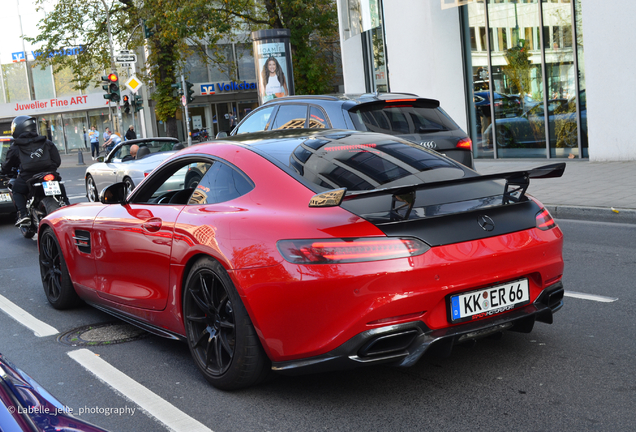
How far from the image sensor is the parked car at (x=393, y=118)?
7.83 metres

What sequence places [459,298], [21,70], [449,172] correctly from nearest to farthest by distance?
[459,298] → [449,172] → [21,70]

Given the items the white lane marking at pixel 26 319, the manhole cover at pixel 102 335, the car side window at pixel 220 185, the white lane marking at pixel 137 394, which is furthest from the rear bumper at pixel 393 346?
the white lane marking at pixel 26 319

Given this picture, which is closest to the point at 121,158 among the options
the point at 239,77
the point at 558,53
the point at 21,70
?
the point at 558,53

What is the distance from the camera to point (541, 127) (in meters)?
16.2

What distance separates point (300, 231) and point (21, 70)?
184ft

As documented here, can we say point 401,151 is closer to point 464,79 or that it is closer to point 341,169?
point 341,169

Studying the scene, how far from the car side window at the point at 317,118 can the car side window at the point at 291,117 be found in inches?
5.0

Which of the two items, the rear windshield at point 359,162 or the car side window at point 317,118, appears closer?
the rear windshield at point 359,162

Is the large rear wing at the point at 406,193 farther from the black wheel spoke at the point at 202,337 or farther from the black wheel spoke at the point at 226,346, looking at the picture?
the black wheel spoke at the point at 202,337

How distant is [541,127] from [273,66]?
805 cm

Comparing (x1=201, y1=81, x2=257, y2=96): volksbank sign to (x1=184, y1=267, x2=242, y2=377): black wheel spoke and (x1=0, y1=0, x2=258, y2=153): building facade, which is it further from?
(x1=184, y1=267, x2=242, y2=377): black wheel spoke

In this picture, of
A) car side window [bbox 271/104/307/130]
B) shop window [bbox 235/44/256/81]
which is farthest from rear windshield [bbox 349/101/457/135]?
shop window [bbox 235/44/256/81]

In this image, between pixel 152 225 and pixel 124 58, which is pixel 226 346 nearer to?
pixel 152 225

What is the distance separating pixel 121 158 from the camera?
1468cm
